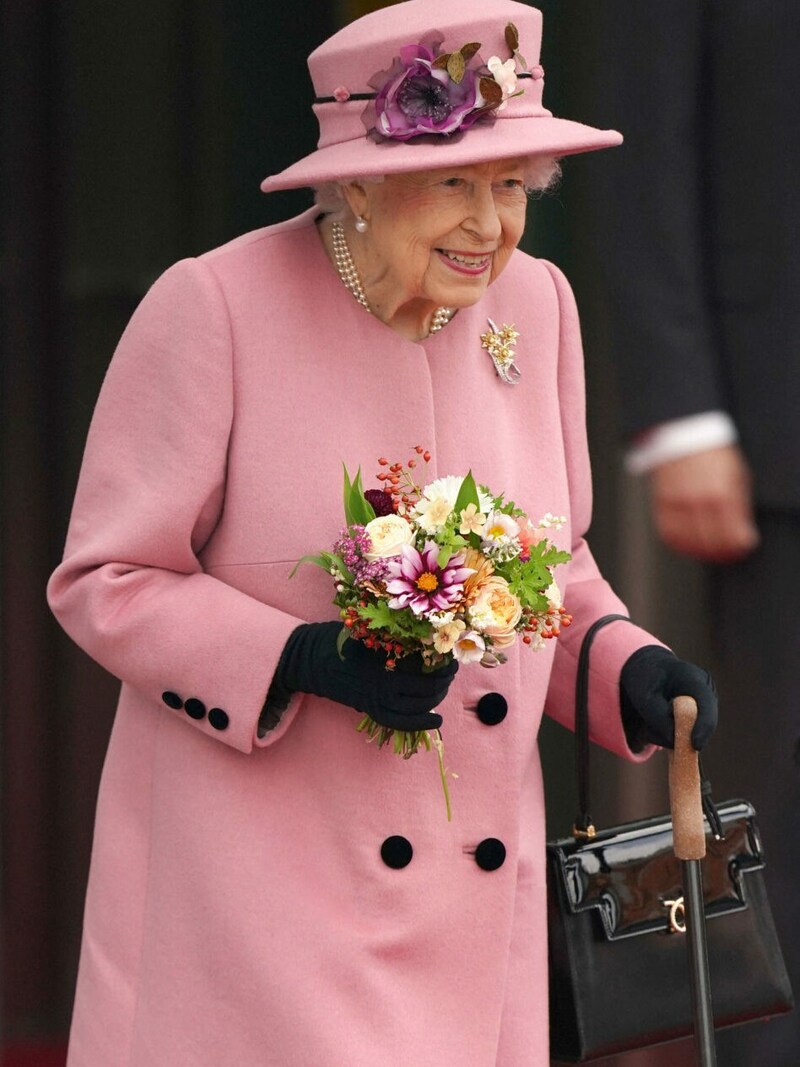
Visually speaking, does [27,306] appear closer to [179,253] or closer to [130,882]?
[179,253]

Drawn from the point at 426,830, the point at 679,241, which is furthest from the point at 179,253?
the point at 426,830

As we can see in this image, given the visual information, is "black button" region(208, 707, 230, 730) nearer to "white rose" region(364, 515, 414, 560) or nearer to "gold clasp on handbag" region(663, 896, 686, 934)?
"white rose" region(364, 515, 414, 560)

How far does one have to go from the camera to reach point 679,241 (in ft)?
A: 10.3

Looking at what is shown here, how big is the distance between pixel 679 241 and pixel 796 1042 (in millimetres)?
1372

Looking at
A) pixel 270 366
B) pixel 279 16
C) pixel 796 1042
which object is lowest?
pixel 796 1042

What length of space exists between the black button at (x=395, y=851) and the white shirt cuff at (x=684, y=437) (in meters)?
0.85

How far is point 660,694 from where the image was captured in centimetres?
270

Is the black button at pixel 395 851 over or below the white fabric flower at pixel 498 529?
below

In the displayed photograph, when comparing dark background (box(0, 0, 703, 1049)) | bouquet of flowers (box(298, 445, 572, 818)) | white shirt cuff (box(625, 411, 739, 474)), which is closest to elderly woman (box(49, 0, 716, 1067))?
bouquet of flowers (box(298, 445, 572, 818))

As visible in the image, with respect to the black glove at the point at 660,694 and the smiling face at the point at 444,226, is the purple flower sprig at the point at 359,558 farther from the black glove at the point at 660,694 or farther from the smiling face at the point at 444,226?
the black glove at the point at 660,694

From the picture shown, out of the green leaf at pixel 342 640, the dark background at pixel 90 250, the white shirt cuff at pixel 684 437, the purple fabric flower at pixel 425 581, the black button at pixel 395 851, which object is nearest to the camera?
the purple fabric flower at pixel 425 581

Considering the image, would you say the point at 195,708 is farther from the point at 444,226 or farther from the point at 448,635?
the point at 444,226

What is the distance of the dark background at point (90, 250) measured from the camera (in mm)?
3725

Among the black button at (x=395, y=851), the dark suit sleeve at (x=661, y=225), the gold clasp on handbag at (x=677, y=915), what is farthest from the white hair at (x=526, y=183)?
the gold clasp on handbag at (x=677, y=915)
